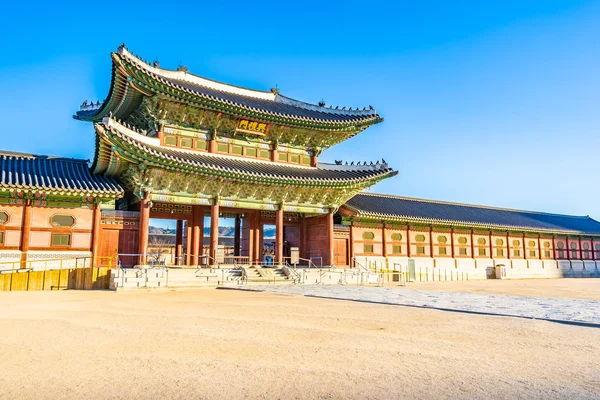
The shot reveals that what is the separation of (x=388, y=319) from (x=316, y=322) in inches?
68.2

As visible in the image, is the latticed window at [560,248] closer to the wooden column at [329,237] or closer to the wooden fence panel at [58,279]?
the wooden column at [329,237]

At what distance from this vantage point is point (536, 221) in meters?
43.0

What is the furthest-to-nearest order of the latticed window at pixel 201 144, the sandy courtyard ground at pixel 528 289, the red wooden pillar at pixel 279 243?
1. the red wooden pillar at pixel 279 243
2. the latticed window at pixel 201 144
3. the sandy courtyard ground at pixel 528 289

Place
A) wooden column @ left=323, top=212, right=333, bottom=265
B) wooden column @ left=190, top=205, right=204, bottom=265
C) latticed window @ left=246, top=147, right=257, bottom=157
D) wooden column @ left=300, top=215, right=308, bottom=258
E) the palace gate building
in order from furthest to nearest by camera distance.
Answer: wooden column @ left=300, top=215, right=308, bottom=258 < wooden column @ left=323, top=212, right=333, bottom=265 < latticed window @ left=246, top=147, right=257, bottom=157 < wooden column @ left=190, top=205, right=204, bottom=265 < the palace gate building

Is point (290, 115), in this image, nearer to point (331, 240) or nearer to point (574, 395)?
point (331, 240)

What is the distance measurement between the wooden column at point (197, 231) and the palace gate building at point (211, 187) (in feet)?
0.20

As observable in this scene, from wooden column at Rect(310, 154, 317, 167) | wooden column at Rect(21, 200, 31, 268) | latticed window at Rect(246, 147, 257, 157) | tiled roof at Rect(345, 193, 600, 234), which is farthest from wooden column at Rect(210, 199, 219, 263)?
tiled roof at Rect(345, 193, 600, 234)

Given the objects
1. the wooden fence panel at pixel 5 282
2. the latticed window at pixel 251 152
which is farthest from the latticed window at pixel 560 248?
the wooden fence panel at pixel 5 282

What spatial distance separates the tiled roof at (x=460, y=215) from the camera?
31.6m

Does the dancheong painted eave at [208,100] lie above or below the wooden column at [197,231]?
above

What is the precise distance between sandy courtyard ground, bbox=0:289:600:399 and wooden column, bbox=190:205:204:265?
43.8 feet

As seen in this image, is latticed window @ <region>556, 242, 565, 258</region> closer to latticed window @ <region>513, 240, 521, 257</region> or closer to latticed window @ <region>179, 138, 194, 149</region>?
latticed window @ <region>513, 240, 521, 257</region>

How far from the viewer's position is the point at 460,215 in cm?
3791

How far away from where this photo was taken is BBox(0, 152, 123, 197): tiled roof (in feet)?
63.3
